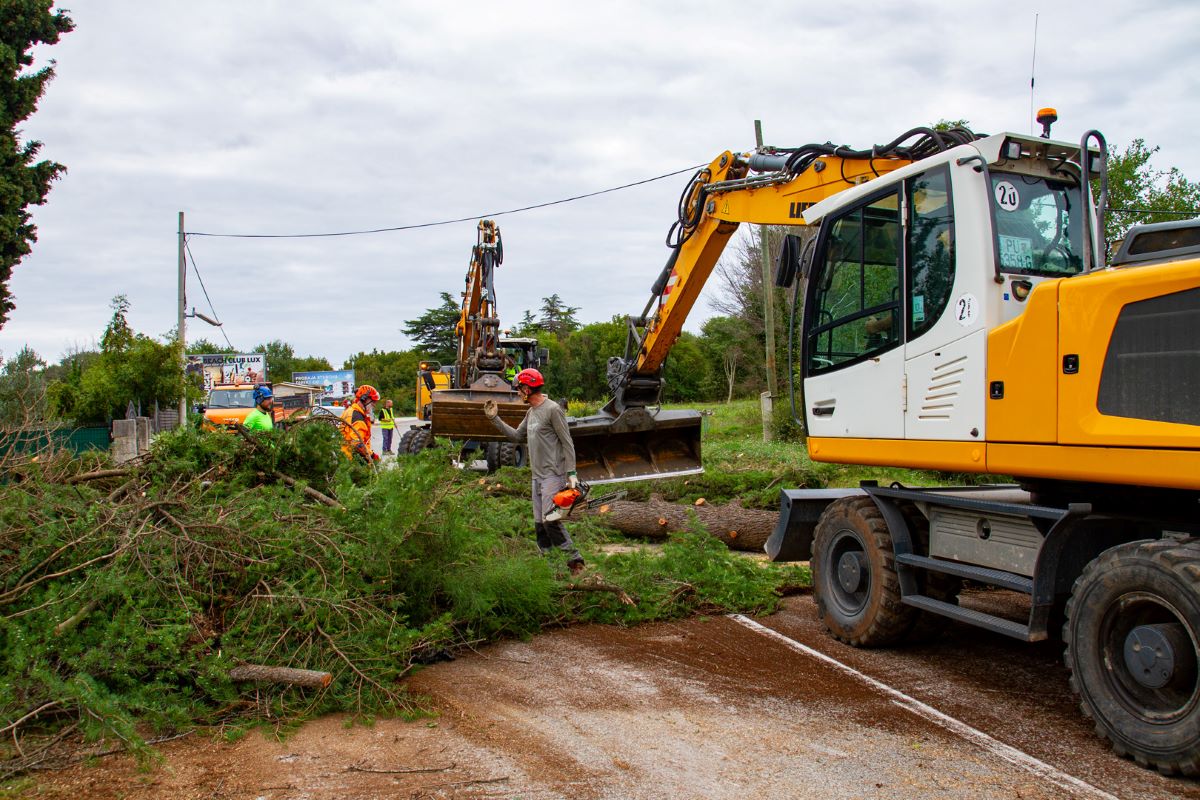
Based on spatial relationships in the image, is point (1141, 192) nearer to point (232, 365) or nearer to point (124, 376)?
point (124, 376)

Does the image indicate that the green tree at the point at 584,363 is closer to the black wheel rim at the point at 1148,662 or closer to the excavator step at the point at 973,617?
the excavator step at the point at 973,617

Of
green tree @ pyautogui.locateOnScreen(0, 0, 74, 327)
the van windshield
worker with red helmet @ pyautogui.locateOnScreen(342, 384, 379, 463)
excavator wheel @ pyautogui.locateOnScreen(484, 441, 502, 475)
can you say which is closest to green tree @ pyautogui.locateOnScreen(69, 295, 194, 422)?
green tree @ pyautogui.locateOnScreen(0, 0, 74, 327)

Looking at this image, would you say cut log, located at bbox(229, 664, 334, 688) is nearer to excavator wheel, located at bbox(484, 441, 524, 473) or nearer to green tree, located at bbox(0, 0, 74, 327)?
excavator wheel, located at bbox(484, 441, 524, 473)

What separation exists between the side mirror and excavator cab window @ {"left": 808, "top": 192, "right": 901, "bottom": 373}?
8.4 inches

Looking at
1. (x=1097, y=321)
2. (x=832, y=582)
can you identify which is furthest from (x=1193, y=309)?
(x=832, y=582)

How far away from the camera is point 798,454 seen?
16.0m

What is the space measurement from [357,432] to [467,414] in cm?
501

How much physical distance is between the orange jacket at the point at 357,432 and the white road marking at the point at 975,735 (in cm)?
398

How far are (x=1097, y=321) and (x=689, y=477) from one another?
840cm

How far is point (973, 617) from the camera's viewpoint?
5.16m

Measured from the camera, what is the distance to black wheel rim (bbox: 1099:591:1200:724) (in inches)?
154

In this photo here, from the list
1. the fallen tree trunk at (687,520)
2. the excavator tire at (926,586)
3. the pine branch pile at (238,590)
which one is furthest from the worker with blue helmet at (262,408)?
the excavator tire at (926,586)

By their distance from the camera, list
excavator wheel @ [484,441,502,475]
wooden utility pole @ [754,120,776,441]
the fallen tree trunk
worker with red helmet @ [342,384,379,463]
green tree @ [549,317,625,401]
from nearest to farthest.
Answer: worker with red helmet @ [342,384,379,463] → the fallen tree trunk → excavator wheel @ [484,441,502,475] → wooden utility pole @ [754,120,776,441] → green tree @ [549,317,625,401]

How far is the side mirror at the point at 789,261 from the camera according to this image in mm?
6336
